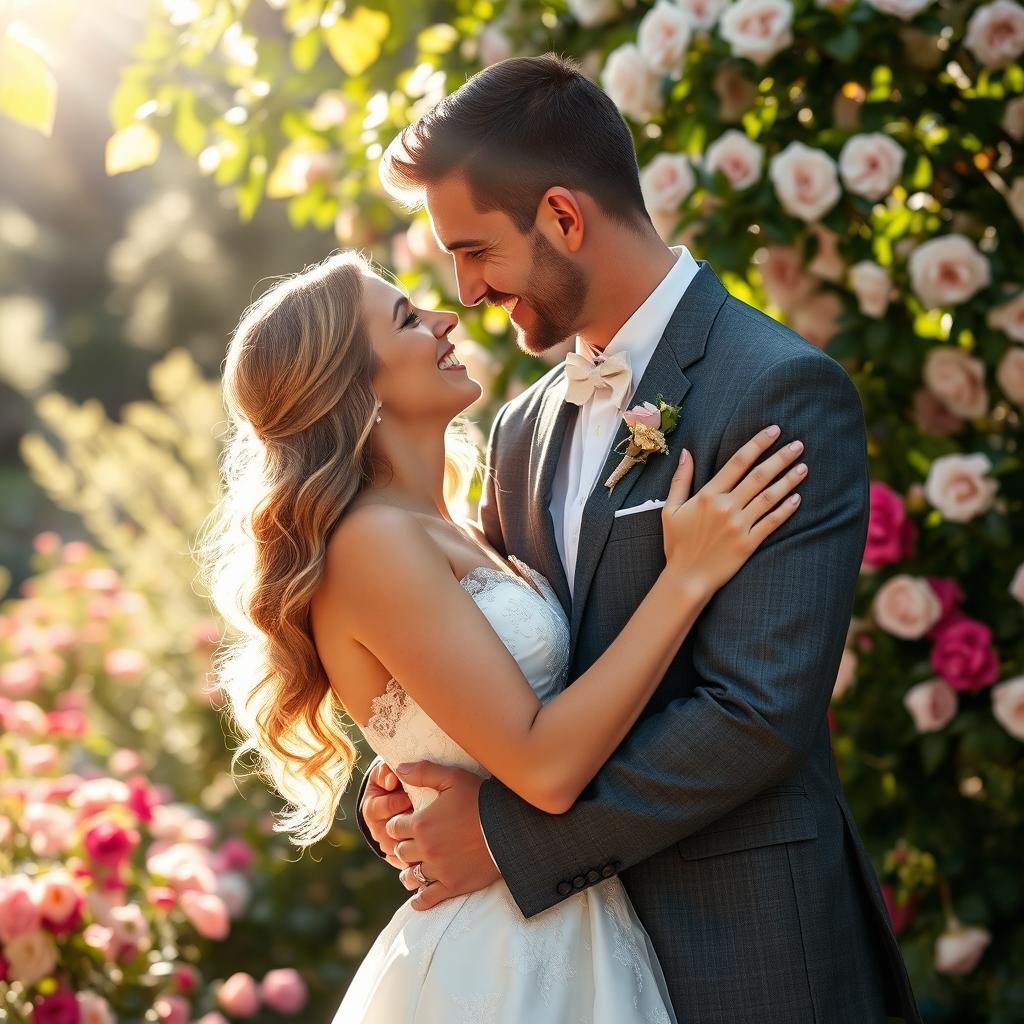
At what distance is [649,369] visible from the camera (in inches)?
90.6

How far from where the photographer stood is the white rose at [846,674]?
347 centimetres

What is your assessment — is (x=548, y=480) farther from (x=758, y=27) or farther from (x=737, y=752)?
(x=758, y=27)

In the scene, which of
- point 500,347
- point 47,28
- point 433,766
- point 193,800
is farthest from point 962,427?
point 193,800

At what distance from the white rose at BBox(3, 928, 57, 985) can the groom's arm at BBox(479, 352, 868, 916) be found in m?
1.41

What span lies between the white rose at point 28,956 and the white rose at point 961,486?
232 cm

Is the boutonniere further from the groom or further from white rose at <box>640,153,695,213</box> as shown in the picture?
white rose at <box>640,153,695,213</box>

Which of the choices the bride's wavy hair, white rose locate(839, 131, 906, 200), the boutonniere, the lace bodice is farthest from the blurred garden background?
the boutonniere

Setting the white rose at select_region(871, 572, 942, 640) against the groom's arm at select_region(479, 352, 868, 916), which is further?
the white rose at select_region(871, 572, 942, 640)

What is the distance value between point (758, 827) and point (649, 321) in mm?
906

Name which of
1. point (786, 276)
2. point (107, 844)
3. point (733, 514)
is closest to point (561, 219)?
point (733, 514)

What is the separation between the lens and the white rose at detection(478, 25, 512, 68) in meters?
3.60

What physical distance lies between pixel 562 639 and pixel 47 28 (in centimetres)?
128

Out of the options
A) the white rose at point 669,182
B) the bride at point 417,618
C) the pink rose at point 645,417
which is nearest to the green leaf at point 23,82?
the bride at point 417,618

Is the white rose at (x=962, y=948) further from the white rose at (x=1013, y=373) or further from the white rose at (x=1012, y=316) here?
the white rose at (x=1012, y=316)
